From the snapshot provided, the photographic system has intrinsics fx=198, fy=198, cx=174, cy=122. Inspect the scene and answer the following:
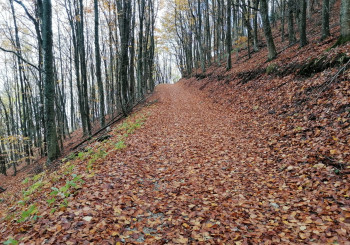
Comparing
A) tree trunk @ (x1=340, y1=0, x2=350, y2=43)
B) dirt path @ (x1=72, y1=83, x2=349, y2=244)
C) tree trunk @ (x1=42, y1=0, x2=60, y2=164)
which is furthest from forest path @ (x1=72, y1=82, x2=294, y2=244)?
tree trunk @ (x1=340, y1=0, x2=350, y2=43)

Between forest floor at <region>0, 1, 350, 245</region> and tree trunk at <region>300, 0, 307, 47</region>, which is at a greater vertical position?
tree trunk at <region>300, 0, 307, 47</region>

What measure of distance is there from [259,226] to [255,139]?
4283mm

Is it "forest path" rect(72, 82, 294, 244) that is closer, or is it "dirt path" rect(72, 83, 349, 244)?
"dirt path" rect(72, 83, 349, 244)

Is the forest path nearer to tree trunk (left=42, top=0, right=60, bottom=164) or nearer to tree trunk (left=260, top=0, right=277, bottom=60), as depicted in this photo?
tree trunk (left=42, top=0, right=60, bottom=164)

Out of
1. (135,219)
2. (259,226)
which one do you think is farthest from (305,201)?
(135,219)

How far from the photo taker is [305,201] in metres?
3.71

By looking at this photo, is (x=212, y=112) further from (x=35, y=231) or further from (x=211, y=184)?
(x=35, y=231)

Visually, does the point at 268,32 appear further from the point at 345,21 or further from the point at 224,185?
the point at 224,185

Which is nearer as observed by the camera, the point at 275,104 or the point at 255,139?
the point at 255,139

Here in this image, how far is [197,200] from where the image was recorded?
4.12 metres

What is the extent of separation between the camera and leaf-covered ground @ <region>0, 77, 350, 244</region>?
305 centimetres

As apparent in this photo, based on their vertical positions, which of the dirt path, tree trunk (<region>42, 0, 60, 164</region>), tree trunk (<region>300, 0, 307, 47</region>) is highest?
tree trunk (<region>300, 0, 307, 47</region>)

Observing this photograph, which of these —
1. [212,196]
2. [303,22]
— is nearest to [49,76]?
[212,196]

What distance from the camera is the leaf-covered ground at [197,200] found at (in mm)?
3051
